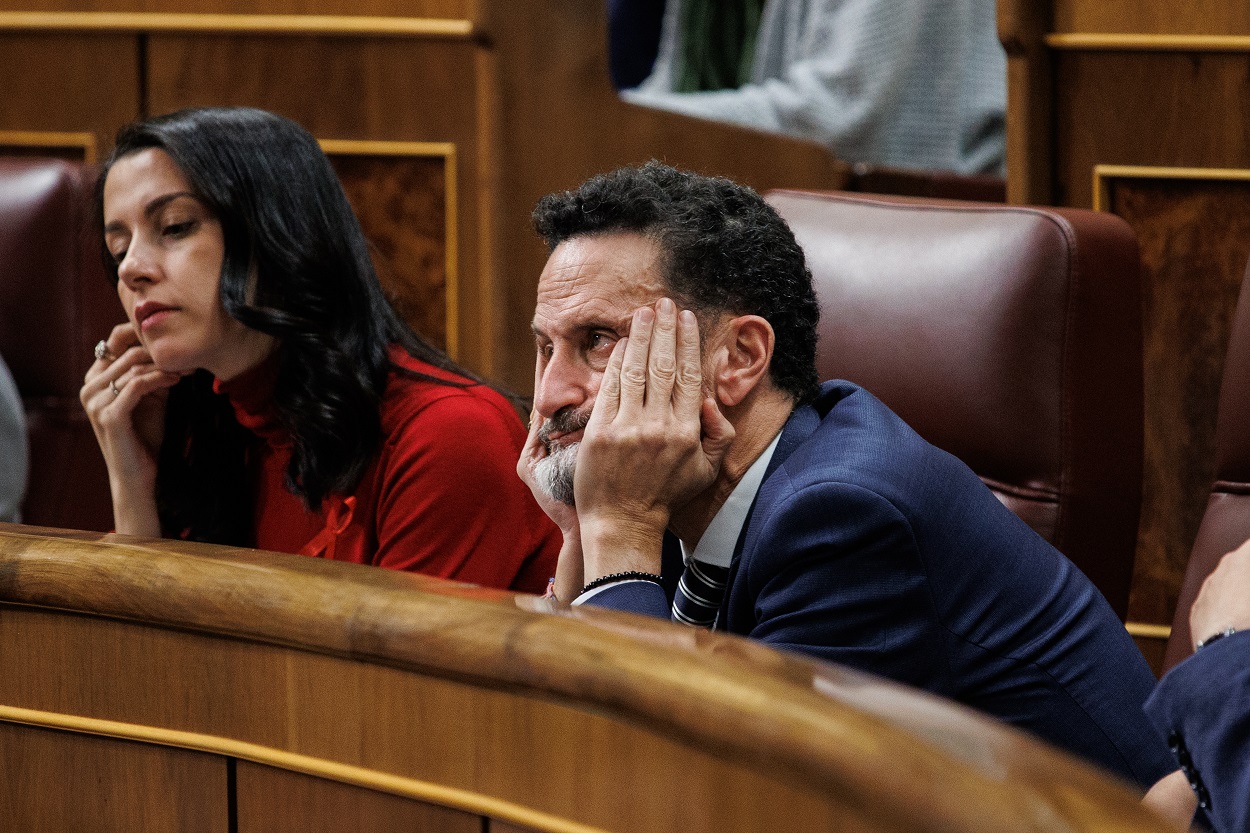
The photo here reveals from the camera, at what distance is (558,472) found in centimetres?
137

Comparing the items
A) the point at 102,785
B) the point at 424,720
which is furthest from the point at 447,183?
the point at 424,720

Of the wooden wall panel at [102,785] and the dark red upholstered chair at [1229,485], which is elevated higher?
the dark red upholstered chair at [1229,485]

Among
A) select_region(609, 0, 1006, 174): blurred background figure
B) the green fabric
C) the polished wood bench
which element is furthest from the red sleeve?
the green fabric

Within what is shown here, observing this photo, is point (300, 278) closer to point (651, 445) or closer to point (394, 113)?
point (651, 445)

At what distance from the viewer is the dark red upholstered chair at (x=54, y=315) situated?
7.23ft

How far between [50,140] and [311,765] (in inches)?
80.0

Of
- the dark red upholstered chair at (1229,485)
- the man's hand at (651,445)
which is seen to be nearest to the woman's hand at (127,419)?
the man's hand at (651,445)

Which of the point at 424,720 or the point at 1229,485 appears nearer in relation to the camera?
the point at 424,720

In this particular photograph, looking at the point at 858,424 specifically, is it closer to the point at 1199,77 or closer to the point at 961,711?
the point at 961,711

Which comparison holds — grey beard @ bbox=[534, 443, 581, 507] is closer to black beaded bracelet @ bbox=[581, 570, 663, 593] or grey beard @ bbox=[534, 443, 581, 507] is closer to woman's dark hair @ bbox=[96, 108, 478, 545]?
black beaded bracelet @ bbox=[581, 570, 663, 593]

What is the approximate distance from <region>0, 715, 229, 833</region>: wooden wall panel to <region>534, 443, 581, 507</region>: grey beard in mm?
502

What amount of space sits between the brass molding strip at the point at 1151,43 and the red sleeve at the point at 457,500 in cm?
95

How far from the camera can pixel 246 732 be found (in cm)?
91

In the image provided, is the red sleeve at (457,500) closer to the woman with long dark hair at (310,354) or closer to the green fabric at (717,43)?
the woman with long dark hair at (310,354)
